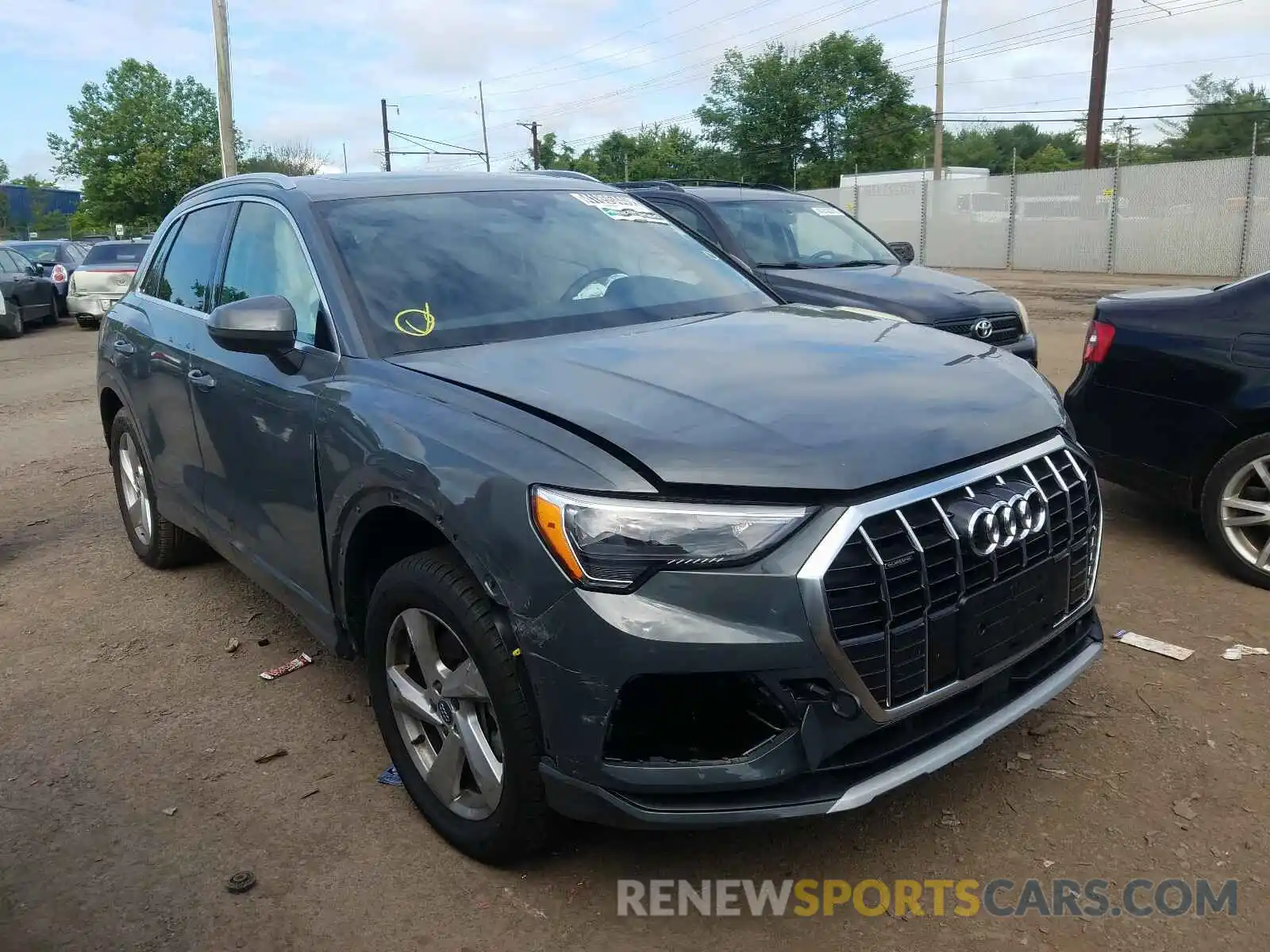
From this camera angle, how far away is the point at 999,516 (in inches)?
95.9

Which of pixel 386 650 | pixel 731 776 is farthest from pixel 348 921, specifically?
pixel 731 776

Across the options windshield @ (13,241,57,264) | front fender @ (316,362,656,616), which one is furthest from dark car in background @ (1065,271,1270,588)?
windshield @ (13,241,57,264)

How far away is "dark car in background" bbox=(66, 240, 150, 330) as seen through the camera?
18.9m

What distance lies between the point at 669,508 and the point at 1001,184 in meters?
28.0

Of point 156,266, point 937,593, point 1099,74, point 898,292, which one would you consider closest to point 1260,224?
point 1099,74

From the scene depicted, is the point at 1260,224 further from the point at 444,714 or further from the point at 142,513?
the point at 444,714

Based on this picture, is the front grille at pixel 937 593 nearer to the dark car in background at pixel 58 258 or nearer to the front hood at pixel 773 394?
the front hood at pixel 773 394

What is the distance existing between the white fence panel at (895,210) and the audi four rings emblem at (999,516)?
29176mm

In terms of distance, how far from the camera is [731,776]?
7.43ft

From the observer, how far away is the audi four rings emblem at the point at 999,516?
2.37 metres

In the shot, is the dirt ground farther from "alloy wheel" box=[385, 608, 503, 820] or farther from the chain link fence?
the chain link fence

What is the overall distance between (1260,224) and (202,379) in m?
22.6

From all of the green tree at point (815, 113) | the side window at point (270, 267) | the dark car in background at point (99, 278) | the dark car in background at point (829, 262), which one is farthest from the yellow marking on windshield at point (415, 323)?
the green tree at point (815, 113)

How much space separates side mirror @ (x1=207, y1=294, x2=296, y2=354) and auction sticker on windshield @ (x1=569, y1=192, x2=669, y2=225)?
4.30 feet
